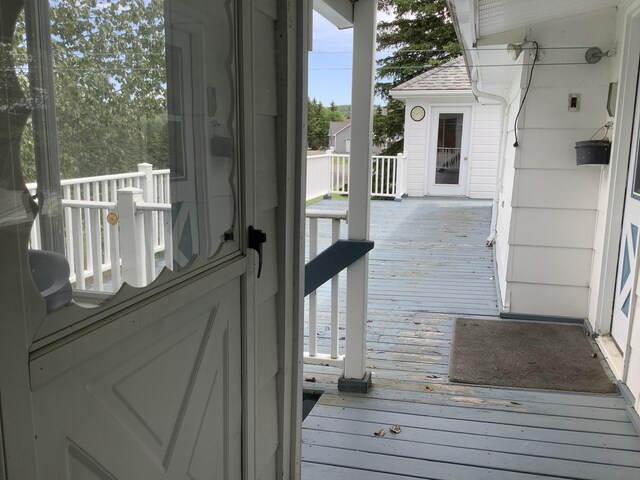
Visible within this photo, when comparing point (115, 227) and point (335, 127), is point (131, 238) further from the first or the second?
point (335, 127)

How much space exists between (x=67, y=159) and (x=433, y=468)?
6.27 feet

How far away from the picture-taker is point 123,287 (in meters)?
0.99

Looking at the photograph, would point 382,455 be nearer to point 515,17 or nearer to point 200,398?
point 200,398

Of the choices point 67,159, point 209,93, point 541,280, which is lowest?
point 541,280

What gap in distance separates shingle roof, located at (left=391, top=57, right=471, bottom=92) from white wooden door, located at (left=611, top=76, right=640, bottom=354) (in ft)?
24.6

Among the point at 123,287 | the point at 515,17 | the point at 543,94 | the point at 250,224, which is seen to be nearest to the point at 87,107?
the point at 123,287

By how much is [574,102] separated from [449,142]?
7383 mm

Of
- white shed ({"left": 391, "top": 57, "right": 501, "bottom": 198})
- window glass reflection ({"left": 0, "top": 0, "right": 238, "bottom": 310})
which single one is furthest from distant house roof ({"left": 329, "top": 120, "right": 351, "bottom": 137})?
window glass reflection ({"left": 0, "top": 0, "right": 238, "bottom": 310})

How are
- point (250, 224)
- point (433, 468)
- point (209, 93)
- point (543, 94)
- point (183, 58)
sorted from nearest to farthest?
point (183, 58), point (209, 93), point (250, 224), point (433, 468), point (543, 94)

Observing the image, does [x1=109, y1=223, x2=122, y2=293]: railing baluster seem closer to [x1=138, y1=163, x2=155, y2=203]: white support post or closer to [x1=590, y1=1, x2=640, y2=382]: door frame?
[x1=138, y1=163, x2=155, y2=203]: white support post

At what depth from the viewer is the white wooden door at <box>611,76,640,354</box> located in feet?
10.4

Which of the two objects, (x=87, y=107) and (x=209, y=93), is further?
(x=209, y=93)

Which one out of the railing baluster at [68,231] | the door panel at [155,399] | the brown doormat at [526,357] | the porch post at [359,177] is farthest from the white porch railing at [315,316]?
the railing baluster at [68,231]

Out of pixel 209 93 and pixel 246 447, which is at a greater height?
pixel 209 93
